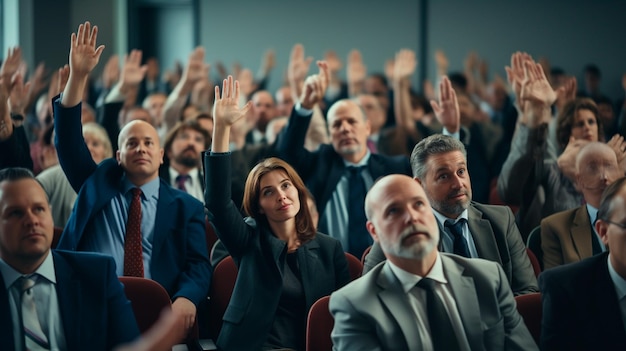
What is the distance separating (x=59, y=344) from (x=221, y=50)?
8910mm

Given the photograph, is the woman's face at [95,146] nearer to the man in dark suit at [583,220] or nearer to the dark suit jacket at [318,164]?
the dark suit jacket at [318,164]

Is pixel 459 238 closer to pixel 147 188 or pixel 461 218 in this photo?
pixel 461 218

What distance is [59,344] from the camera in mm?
2473

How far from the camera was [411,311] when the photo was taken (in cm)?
234

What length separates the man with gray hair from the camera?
9.89ft

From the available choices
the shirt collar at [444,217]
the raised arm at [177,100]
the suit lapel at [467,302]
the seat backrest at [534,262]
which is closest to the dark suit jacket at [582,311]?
the suit lapel at [467,302]

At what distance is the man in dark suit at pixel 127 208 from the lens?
3475 mm

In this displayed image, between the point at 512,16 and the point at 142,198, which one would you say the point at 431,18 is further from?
the point at 142,198

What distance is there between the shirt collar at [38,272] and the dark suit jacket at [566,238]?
6.62 ft

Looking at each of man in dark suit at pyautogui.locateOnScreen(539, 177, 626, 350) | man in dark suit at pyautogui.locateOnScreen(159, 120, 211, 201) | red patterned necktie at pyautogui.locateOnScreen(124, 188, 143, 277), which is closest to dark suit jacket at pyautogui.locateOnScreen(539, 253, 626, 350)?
man in dark suit at pyautogui.locateOnScreen(539, 177, 626, 350)

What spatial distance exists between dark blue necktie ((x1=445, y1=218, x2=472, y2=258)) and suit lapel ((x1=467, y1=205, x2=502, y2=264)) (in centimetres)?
4

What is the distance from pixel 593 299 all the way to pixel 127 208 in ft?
6.54

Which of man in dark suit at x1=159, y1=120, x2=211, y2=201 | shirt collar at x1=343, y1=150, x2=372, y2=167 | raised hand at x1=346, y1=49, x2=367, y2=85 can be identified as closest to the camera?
shirt collar at x1=343, y1=150, x2=372, y2=167

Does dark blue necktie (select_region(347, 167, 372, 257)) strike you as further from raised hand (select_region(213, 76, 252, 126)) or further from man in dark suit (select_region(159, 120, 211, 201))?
raised hand (select_region(213, 76, 252, 126))
